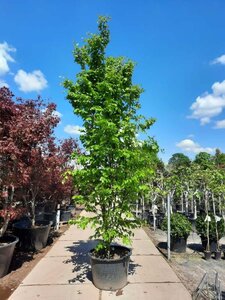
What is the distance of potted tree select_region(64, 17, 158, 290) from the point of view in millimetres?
4570

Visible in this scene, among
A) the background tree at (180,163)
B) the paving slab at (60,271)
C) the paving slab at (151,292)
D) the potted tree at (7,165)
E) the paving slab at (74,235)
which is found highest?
the background tree at (180,163)

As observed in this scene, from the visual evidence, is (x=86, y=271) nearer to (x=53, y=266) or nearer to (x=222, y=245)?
(x=53, y=266)

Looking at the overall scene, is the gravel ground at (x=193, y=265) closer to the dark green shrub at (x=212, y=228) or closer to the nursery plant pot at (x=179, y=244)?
the nursery plant pot at (x=179, y=244)

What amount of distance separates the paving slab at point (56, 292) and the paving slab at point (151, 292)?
260 millimetres

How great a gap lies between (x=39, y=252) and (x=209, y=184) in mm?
4881

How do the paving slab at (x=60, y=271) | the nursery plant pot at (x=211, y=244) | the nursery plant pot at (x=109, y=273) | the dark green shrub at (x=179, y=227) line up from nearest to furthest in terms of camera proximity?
the nursery plant pot at (x=109, y=273) → the paving slab at (x=60, y=271) → the dark green shrub at (x=179, y=227) → the nursery plant pot at (x=211, y=244)

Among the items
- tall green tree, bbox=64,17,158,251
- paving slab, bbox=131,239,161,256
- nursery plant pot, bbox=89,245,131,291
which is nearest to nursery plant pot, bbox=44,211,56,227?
paving slab, bbox=131,239,161,256

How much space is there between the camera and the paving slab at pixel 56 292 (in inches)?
168

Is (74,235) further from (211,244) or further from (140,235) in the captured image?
(211,244)

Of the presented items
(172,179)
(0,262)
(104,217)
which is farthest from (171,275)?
(172,179)

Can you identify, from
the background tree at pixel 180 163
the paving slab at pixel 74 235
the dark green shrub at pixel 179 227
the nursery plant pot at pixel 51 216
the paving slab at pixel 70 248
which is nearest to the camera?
the paving slab at pixel 70 248

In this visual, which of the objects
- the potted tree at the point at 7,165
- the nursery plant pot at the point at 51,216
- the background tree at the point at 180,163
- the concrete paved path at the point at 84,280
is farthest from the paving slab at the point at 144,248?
the background tree at the point at 180,163

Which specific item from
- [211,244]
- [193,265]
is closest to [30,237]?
[193,265]

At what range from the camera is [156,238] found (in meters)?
9.02
